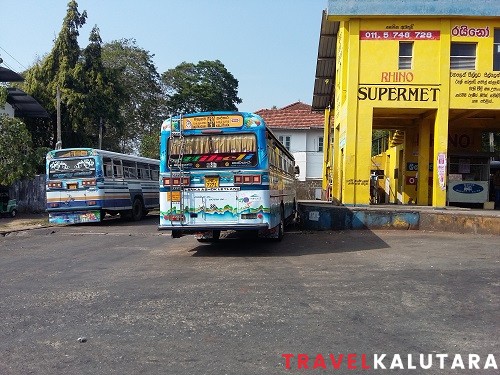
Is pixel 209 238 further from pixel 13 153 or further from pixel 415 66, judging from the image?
pixel 13 153

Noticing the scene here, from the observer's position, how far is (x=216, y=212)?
11.5 m

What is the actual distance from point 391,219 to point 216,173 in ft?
23.6

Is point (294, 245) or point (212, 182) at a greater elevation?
point (212, 182)

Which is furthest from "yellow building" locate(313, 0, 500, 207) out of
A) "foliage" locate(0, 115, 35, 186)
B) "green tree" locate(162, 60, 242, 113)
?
"green tree" locate(162, 60, 242, 113)

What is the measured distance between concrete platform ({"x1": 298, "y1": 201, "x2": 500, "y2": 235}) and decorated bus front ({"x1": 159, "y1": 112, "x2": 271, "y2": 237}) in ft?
17.8

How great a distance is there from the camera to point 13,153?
22781 millimetres

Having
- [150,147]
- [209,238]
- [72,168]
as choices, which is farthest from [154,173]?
[150,147]

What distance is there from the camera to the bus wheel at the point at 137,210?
2270 centimetres

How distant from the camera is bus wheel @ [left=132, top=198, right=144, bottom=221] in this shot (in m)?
22.7

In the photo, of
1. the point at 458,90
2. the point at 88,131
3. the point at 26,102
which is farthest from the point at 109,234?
the point at 88,131

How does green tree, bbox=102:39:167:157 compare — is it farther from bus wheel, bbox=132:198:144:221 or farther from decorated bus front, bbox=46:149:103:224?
decorated bus front, bbox=46:149:103:224

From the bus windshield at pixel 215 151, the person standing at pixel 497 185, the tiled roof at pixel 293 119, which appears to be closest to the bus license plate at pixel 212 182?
the bus windshield at pixel 215 151

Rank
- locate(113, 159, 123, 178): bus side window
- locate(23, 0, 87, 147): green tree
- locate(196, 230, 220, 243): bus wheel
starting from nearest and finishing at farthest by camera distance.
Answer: locate(196, 230, 220, 243): bus wheel < locate(113, 159, 123, 178): bus side window < locate(23, 0, 87, 147): green tree

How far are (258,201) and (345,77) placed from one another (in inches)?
408
